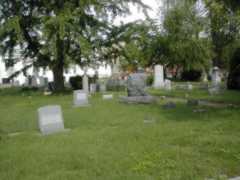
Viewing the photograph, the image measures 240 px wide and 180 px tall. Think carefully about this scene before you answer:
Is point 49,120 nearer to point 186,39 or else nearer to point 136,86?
point 136,86

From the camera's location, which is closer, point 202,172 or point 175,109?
point 202,172

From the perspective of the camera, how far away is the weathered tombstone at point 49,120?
24.6 feet

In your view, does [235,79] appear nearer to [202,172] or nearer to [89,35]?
[89,35]

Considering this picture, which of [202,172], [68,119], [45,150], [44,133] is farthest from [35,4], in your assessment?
[202,172]

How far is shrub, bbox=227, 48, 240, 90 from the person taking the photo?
1953 cm

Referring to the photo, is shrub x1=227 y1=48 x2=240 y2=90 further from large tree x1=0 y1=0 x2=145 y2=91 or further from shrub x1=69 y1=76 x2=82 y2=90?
shrub x1=69 y1=76 x2=82 y2=90

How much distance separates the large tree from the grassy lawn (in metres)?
10.1

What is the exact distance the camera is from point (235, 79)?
19734 mm

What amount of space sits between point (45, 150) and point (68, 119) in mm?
3833

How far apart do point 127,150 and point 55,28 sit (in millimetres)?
13704

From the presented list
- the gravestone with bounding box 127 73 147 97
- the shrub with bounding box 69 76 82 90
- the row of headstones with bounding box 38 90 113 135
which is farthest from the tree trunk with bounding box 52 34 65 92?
the row of headstones with bounding box 38 90 113 135

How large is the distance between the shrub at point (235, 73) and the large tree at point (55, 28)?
24.7 feet

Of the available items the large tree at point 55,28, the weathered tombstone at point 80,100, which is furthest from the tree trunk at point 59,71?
the weathered tombstone at point 80,100

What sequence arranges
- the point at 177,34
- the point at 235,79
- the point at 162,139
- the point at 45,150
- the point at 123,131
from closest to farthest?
the point at 45,150
the point at 162,139
the point at 123,131
the point at 235,79
the point at 177,34
